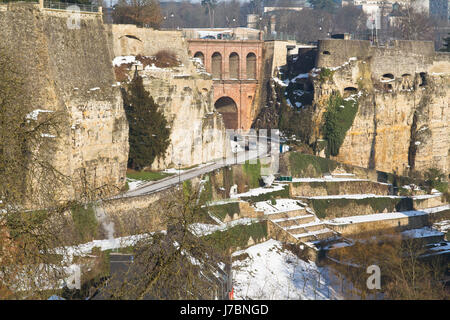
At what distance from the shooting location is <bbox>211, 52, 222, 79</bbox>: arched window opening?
55.8m

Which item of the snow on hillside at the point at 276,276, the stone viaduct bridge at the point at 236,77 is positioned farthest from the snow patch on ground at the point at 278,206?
the stone viaduct bridge at the point at 236,77

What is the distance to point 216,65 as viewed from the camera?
56094 millimetres

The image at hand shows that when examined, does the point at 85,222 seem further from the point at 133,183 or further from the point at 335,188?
the point at 335,188

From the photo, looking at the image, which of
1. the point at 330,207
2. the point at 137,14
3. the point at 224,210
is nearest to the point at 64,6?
the point at 224,210

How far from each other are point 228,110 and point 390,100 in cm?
1258

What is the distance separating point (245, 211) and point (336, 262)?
5618 millimetres

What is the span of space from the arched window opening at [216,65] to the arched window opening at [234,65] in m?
1.48

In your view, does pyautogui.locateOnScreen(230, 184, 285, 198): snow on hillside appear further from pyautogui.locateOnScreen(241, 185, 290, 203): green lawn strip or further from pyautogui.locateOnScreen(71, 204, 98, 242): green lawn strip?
pyautogui.locateOnScreen(71, 204, 98, 242): green lawn strip

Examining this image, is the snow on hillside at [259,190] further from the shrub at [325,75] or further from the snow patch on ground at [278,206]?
the shrub at [325,75]

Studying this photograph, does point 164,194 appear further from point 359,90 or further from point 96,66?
point 359,90

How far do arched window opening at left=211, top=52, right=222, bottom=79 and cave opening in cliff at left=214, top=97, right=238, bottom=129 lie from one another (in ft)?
8.34

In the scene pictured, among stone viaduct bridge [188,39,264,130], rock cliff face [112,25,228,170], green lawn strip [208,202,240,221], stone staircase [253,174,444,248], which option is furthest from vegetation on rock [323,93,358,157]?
green lawn strip [208,202,240,221]

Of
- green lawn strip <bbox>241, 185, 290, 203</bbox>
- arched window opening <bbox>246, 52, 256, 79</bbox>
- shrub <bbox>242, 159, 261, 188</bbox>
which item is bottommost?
green lawn strip <bbox>241, 185, 290, 203</bbox>

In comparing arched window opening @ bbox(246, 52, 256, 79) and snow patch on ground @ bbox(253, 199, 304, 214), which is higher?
arched window opening @ bbox(246, 52, 256, 79)
